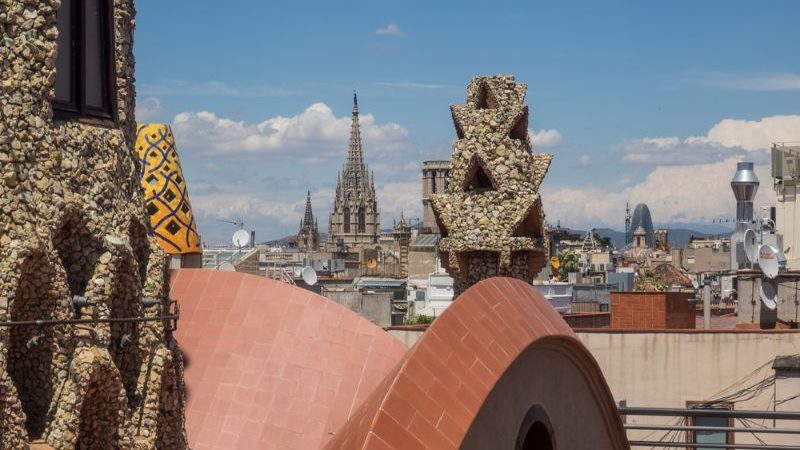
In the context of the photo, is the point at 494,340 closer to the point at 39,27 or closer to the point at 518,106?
the point at 39,27

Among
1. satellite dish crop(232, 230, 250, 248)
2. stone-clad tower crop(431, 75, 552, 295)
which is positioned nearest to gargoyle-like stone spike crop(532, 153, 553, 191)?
stone-clad tower crop(431, 75, 552, 295)

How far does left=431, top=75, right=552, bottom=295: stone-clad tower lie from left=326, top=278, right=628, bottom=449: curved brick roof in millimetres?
4099

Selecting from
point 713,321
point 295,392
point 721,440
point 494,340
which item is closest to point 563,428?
point 494,340

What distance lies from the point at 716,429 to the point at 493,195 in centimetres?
429

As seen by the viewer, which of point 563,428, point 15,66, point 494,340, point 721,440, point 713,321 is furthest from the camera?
point 713,321

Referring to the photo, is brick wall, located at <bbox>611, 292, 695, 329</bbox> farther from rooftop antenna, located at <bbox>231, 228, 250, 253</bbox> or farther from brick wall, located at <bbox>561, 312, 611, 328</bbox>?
rooftop antenna, located at <bbox>231, 228, 250, 253</bbox>

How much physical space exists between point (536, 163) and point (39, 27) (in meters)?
8.04

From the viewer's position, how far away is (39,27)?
7.42 metres

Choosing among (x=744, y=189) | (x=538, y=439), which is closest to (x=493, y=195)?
(x=538, y=439)

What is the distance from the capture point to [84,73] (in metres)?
8.05

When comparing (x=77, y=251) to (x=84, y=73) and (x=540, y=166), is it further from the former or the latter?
(x=540, y=166)

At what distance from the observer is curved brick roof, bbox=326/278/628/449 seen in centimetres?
690

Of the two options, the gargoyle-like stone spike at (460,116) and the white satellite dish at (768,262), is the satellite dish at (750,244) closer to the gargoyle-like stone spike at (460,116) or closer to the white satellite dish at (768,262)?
the white satellite dish at (768,262)

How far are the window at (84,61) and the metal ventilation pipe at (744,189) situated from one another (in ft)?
61.5
